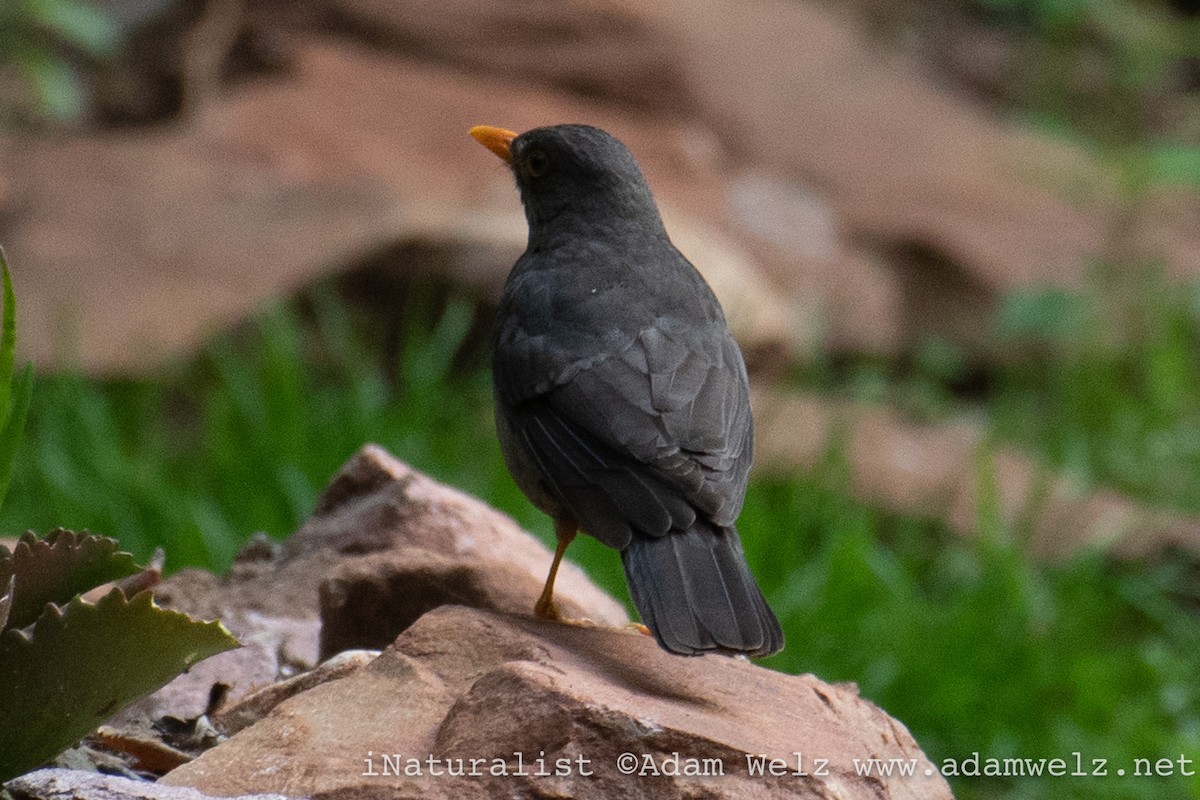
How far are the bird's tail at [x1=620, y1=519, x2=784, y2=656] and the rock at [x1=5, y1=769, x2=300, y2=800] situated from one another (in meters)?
0.75

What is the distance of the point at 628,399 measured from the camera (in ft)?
10.6

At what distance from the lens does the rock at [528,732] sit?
2.50 m

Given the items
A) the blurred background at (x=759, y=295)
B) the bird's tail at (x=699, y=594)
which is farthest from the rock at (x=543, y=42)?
the bird's tail at (x=699, y=594)

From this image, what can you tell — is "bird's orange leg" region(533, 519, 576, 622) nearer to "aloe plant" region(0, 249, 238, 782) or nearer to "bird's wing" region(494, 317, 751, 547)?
"bird's wing" region(494, 317, 751, 547)

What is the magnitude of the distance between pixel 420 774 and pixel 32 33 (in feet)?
22.6

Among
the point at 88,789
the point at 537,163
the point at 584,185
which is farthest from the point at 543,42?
the point at 88,789

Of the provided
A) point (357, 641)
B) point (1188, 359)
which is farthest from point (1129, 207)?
point (357, 641)

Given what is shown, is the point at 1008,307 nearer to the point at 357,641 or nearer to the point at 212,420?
the point at 212,420

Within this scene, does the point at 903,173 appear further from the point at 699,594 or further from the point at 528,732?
the point at 528,732

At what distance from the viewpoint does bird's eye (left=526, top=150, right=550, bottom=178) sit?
4.07 m

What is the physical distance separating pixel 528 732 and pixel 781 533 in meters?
3.80

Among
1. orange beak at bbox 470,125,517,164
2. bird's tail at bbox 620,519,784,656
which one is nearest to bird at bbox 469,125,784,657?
bird's tail at bbox 620,519,784,656

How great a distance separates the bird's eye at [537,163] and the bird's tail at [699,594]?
4.47 ft

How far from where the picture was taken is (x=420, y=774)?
2.49m
